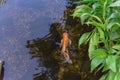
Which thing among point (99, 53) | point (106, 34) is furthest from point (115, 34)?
point (99, 53)

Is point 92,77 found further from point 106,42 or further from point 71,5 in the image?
point 71,5

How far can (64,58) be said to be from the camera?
345cm

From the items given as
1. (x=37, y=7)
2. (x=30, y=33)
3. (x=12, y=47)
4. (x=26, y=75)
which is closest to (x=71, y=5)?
(x=37, y=7)

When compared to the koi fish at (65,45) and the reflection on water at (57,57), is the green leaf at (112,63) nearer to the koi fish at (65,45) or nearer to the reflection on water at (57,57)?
the reflection on water at (57,57)

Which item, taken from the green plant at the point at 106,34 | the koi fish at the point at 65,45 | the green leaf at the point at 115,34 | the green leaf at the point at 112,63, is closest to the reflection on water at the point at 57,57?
the koi fish at the point at 65,45

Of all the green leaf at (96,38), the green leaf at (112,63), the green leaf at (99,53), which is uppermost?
the green leaf at (96,38)

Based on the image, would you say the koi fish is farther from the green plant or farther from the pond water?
the green plant

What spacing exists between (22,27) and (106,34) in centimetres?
153

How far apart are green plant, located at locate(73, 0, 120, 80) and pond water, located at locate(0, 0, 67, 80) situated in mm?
996

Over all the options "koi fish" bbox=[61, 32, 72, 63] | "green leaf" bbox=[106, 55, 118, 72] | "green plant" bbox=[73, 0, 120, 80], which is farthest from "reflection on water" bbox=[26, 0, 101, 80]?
"green leaf" bbox=[106, 55, 118, 72]

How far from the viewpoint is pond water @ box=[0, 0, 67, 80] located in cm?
336

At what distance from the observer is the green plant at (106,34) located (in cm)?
234

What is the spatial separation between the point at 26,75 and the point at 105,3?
1.22 metres

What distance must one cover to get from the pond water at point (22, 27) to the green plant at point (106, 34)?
3.27 ft
